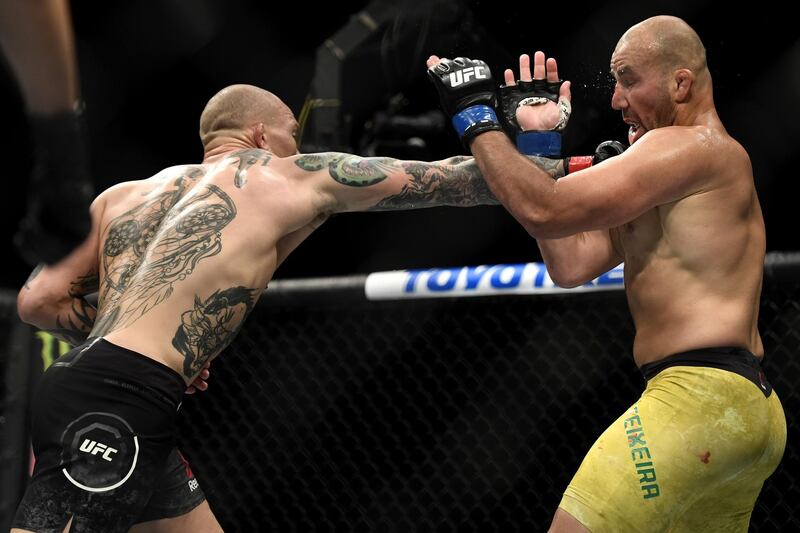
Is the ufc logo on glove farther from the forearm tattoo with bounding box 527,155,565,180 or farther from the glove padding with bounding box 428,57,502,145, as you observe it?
the forearm tattoo with bounding box 527,155,565,180

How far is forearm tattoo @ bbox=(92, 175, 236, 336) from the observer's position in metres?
1.94

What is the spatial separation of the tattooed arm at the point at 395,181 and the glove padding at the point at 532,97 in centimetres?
11

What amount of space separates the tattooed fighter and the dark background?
1282mm

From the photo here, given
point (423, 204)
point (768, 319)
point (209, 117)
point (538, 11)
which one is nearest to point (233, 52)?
point (538, 11)

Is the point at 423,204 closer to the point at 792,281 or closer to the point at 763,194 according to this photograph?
the point at 792,281

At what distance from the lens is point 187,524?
2176 mm

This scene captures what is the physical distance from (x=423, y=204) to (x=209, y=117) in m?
0.59

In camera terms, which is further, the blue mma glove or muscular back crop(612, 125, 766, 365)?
the blue mma glove

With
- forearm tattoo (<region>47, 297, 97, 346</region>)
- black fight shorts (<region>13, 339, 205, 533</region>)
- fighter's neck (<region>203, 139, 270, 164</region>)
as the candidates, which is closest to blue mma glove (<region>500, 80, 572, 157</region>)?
fighter's neck (<region>203, 139, 270, 164</region>)

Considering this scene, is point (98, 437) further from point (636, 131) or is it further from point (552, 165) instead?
point (636, 131)

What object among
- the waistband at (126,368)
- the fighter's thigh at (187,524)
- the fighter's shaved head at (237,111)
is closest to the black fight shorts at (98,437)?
the waistband at (126,368)

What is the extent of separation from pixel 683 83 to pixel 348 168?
0.75 metres

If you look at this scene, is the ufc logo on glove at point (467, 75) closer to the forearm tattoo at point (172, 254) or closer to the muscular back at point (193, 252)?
the muscular back at point (193, 252)

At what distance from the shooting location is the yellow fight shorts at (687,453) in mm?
1727
